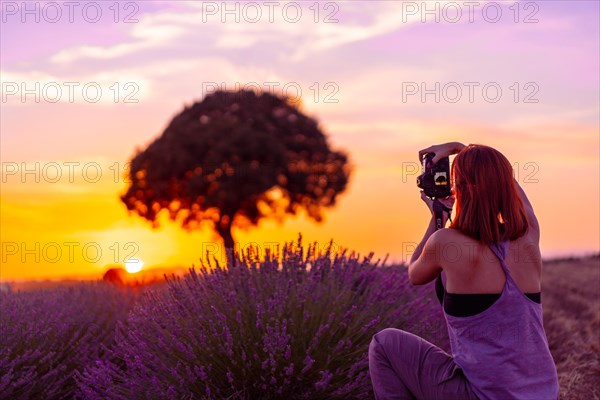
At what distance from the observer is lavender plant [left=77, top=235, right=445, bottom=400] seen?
4.32 m

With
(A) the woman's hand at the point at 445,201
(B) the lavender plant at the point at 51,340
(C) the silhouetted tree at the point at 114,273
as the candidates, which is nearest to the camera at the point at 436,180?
(A) the woman's hand at the point at 445,201

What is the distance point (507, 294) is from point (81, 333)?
4.33m

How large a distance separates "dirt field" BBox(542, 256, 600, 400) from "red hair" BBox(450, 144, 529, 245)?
3905mm

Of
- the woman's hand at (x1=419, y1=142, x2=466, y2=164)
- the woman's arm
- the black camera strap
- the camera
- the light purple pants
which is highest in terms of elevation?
the woman's hand at (x1=419, y1=142, x2=466, y2=164)

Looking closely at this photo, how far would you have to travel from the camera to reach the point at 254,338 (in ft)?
14.7

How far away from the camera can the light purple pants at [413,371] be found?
345cm

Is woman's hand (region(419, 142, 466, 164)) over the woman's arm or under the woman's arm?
over

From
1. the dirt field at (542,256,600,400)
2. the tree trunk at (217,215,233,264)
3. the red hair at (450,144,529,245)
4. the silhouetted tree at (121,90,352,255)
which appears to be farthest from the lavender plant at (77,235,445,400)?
the tree trunk at (217,215,233,264)

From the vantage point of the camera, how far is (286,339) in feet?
13.6

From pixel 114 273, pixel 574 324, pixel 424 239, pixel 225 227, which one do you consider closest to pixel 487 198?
pixel 424 239

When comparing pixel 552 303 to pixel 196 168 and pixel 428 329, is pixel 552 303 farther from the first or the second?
pixel 196 168

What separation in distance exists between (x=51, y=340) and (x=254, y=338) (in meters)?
2.39

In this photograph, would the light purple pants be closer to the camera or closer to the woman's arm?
the woman's arm

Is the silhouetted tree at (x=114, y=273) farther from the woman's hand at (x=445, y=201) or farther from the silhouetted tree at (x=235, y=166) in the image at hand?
the woman's hand at (x=445, y=201)
